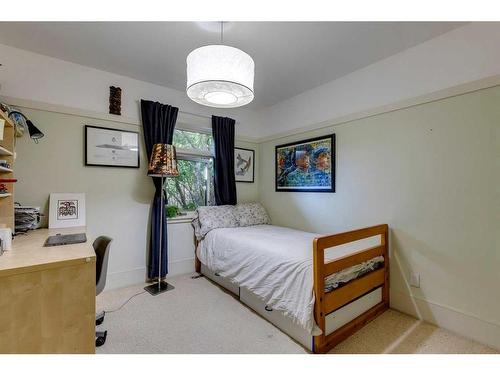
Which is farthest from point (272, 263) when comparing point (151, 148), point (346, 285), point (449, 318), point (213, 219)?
point (151, 148)

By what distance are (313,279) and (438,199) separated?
1.29 m

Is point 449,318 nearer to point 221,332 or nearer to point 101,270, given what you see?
point 221,332

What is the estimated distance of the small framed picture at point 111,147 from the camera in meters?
A: 2.46

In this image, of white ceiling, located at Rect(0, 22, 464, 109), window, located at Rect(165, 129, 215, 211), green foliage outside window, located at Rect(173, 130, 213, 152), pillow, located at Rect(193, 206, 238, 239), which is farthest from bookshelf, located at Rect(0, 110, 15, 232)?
pillow, located at Rect(193, 206, 238, 239)

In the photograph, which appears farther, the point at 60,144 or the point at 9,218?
the point at 60,144

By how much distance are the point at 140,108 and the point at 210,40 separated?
122 centimetres

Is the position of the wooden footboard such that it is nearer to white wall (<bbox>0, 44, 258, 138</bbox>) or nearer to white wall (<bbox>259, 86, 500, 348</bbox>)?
white wall (<bbox>259, 86, 500, 348</bbox>)

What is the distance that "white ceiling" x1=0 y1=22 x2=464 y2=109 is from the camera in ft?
6.13

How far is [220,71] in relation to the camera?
1429mm

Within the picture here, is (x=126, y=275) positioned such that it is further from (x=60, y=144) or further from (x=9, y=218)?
(x=60, y=144)

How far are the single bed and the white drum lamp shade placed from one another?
3.65 ft

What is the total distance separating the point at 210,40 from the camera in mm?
2062
